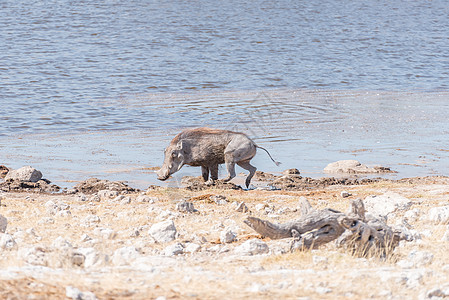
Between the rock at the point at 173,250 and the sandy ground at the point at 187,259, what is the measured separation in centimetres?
1

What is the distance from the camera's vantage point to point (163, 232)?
7.02 meters

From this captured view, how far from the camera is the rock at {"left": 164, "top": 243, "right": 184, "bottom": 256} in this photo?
252 inches

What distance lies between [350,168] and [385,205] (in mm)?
4011

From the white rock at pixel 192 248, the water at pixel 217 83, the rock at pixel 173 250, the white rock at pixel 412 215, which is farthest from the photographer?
the water at pixel 217 83

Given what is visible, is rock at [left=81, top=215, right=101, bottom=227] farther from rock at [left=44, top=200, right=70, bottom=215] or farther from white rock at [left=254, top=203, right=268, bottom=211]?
white rock at [left=254, top=203, right=268, bottom=211]

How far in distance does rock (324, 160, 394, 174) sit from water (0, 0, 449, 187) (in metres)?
0.41

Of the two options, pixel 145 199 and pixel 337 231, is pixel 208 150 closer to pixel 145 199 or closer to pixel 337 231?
pixel 145 199

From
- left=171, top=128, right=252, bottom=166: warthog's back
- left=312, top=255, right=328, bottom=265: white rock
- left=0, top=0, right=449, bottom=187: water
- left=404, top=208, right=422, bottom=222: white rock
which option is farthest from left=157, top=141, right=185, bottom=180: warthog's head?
left=312, top=255, right=328, bottom=265: white rock

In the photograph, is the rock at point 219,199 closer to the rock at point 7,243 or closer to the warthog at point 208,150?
the warthog at point 208,150

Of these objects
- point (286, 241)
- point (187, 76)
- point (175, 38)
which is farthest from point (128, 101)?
point (286, 241)

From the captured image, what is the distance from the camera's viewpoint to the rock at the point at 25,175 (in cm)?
1137

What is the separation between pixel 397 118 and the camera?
18672 millimetres

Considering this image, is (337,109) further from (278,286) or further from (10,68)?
(278,286)

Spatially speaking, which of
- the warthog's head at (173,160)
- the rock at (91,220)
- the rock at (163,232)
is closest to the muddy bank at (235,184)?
the warthog's head at (173,160)
